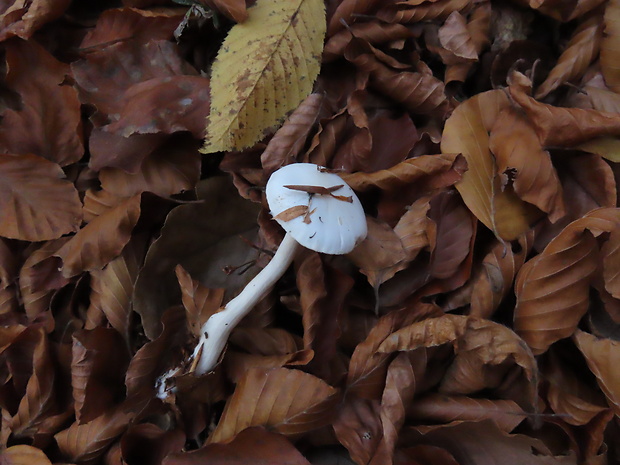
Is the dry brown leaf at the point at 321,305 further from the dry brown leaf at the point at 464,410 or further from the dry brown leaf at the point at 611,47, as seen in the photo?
the dry brown leaf at the point at 611,47

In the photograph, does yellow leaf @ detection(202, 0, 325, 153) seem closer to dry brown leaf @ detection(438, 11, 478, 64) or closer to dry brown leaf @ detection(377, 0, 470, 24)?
dry brown leaf @ detection(377, 0, 470, 24)

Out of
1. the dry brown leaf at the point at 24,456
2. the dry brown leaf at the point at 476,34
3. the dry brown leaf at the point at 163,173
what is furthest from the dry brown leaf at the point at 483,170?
the dry brown leaf at the point at 24,456

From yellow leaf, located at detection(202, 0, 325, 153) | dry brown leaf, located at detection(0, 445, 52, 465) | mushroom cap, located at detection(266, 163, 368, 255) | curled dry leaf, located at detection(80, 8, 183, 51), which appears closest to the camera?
mushroom cap, located at detection(266, 163, 368, 255)

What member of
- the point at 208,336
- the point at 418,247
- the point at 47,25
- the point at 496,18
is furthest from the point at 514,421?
the point at 47,25

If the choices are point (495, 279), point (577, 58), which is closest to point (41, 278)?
point (495, 279)

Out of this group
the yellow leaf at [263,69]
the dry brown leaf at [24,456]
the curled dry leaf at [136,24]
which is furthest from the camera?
the curled dry leaf at [136,24]

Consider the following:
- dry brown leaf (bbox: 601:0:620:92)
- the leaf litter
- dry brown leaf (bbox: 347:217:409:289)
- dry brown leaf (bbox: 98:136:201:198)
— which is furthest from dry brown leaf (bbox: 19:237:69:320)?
dry brown leaf (bbox: 601:0:620:92)

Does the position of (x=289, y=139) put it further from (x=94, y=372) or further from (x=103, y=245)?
(x=94, y=372)

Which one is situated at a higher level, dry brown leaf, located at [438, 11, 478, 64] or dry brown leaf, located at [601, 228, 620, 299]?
dry brown leaf, located at [438, 11, 478, 64]
